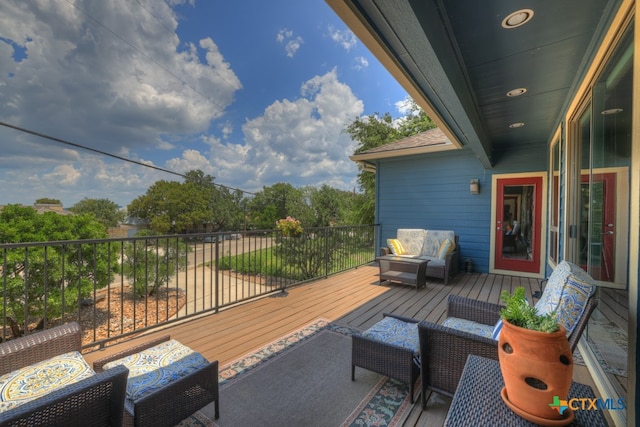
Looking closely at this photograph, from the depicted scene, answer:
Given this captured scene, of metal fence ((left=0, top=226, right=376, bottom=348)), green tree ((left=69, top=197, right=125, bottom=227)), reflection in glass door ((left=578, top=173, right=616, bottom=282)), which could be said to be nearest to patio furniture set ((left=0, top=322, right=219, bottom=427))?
metal fence ((left=0, top=226, right=376, bottom=348))

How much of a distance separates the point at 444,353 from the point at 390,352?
35 centimetres

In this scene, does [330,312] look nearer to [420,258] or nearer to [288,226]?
[288,226]

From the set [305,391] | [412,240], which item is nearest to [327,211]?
[412,240]

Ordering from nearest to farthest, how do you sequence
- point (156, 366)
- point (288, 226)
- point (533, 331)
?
1. point (533, 331)
2. point (156, 366)
3. point (288, 226)

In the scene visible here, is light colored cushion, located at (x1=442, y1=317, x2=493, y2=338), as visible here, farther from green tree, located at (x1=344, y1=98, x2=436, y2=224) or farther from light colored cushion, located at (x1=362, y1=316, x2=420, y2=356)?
green tree, located at (x1=344, y1=98, x2=436, y2=224)

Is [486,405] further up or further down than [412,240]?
further down

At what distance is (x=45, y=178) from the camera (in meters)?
14.3

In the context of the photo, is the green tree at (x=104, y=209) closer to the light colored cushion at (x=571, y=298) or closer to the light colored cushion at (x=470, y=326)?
the light colored cushion at (x=470, y=326)

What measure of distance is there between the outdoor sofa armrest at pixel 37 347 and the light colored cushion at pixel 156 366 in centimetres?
30

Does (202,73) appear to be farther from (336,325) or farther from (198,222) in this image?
(336,325)

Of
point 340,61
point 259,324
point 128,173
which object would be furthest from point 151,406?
point 128,173

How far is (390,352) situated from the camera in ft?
6.03

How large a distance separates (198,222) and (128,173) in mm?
6481

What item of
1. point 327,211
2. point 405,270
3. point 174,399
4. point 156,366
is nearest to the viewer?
point 174,399
